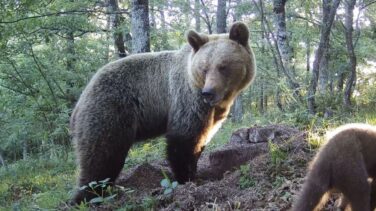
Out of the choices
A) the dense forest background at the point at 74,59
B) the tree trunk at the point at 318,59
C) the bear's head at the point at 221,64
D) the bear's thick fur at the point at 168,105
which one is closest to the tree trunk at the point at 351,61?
the dense forest background at the point at 74,59

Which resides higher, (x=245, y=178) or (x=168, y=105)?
(x=168, y=105)

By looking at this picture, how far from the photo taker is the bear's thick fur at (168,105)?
5859 millimetres

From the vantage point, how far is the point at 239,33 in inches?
238

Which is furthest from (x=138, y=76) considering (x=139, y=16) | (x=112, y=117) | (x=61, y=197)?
(x=139, y=16)

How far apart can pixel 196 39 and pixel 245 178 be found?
77.1 inches

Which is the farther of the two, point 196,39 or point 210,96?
point 196,39

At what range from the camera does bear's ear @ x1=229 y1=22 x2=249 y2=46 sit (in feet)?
19.5

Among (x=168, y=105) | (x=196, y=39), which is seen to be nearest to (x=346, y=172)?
(x=196, y=39)

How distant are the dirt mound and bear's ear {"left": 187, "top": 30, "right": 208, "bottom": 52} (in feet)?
4.73

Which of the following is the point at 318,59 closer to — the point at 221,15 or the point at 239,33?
the point at 239,33

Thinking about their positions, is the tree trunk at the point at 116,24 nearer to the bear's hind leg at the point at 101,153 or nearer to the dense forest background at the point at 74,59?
the dense forest background at the point at 74,59

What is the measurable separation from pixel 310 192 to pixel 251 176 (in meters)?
1.76

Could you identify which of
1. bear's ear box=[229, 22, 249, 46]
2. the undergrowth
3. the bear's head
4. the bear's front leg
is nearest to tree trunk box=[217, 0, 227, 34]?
the undergrowth

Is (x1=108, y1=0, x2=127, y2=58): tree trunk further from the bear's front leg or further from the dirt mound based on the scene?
the bear's front leg
